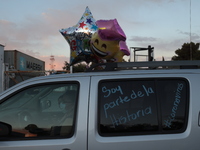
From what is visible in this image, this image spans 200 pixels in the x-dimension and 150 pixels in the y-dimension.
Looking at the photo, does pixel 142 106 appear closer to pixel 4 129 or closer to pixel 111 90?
pixel 111 90

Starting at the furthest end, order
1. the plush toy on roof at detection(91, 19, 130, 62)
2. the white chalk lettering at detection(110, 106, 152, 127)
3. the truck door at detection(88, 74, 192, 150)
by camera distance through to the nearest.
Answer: the plush toy on roof at detection(91, 19, 130, 62), the white chalk lettering at detection(110, 106, 152, 127), the truck door at detection(88, 74, 192, 150)

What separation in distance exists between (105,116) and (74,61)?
6.83 meters

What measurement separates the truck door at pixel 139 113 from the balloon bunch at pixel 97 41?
4778 millimetres

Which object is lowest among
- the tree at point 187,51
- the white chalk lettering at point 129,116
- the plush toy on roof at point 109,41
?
the white chalk lettering at point 129,116

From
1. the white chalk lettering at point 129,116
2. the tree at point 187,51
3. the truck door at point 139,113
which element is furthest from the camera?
the tree at point 187,51

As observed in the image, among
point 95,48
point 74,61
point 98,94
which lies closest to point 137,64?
point 98,94

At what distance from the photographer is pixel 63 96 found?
2303 mm

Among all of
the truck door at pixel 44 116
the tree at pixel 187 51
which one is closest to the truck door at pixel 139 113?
A: the truck door at pixel 44 116

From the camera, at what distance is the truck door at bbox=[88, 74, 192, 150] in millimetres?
1920

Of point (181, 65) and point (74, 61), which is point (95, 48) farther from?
point (181, 65)

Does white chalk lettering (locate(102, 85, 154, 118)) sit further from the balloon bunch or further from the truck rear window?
the balloon bunch

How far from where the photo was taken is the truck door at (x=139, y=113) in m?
1.92

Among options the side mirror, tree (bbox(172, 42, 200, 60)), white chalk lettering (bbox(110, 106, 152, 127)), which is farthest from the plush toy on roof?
tree (bbox(172, 42, 200, 60))

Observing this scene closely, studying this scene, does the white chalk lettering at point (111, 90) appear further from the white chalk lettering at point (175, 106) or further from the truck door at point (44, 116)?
the white chalk lettering at point (175, 106)
